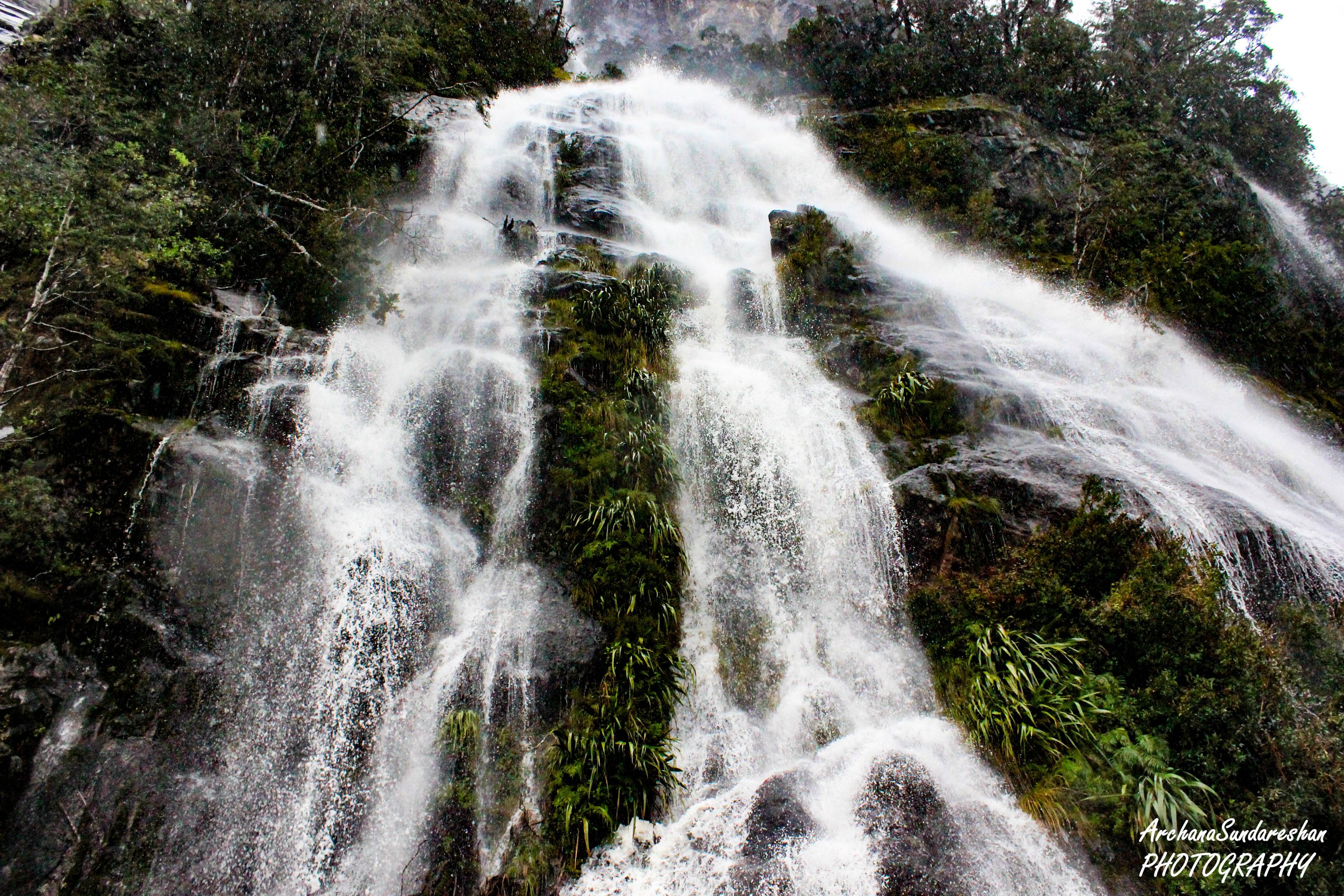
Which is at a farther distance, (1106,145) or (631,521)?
(1106,145)

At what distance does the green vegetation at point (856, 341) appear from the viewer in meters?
11.3

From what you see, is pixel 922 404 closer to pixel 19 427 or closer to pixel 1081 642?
pixel 1081 642

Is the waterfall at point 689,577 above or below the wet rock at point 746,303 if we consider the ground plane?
below

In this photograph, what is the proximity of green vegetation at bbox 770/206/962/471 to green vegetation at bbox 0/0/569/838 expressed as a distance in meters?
8.91

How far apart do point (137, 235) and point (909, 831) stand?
11.9 meters

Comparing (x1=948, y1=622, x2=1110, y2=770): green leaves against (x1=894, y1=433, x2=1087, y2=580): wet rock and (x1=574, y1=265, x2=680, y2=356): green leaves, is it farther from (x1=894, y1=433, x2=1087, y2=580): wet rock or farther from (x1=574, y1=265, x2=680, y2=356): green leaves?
(x1=574, y1=265, x2=680, y2=356): green leaves

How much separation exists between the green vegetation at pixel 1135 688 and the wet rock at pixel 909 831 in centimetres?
106

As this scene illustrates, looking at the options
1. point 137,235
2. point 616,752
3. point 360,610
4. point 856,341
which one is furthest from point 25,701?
point 856,341

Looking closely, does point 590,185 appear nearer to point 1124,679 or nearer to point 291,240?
point 291,240

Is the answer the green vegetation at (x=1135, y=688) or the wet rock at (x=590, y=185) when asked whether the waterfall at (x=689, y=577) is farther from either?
the wet rock at (x=590, y=185)

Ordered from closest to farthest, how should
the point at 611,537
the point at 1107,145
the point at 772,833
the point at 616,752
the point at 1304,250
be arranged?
the point at 772,833 → the point at 616,752 → the point at 611,537 → the point at 1304,250 → the point at 1107,145

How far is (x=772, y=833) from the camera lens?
6266mm

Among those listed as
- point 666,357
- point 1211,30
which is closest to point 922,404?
point 666,357

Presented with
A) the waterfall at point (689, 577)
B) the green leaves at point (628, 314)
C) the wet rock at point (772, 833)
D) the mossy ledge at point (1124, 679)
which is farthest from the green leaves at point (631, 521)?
the green leaves at point (628, 314)
